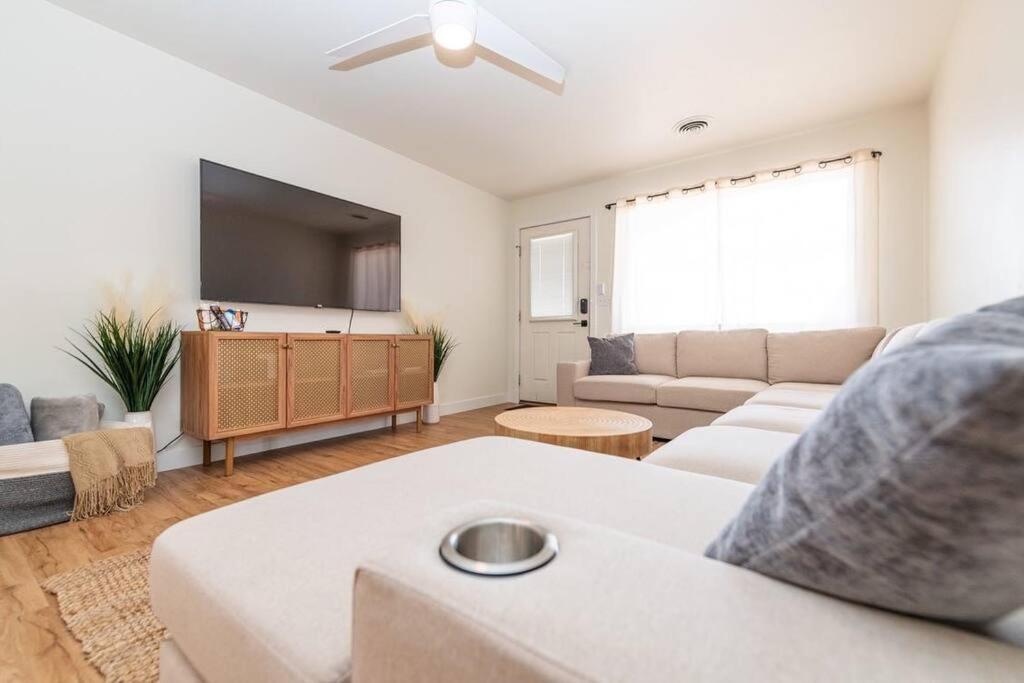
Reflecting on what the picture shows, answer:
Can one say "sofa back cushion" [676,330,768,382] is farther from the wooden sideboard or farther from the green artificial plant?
the green artificial plant

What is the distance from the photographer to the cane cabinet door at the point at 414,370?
3.37 metres

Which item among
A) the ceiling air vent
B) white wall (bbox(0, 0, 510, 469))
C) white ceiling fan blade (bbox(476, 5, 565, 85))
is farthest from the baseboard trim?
the ceiling air vent

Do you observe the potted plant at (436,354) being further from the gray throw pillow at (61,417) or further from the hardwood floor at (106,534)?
the gray throw pillow at (61,417)

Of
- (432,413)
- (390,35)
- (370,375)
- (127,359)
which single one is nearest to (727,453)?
(390,35)

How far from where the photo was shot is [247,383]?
8.04ft

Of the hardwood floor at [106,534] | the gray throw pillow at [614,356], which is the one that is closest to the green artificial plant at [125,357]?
the hardwood floor at [106,534]

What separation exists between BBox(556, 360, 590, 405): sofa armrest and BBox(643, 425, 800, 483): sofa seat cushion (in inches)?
83.2

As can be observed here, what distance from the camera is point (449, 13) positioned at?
173 cm

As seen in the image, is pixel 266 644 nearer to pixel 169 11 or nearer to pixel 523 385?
pixel 169 11

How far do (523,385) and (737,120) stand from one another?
3243 mm

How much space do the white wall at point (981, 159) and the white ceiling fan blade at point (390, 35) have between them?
2.26 metres

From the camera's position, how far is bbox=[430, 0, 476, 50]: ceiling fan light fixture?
172 cm

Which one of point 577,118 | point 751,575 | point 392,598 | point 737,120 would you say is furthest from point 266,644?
point 737,120

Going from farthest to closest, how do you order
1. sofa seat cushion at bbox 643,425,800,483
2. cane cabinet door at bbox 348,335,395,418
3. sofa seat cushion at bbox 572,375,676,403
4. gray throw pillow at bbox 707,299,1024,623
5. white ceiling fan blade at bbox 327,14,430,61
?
sofa seat cushion at bbox 572,375,676,403 → cane cabinet door at bbox 348,335,395,418 → white ceiling fan blade at bbox 327,14,430,61 → sofa seat cushion at bbox 643,425,800,483 → gray throw pillow at bbox 707,299,1024,623
